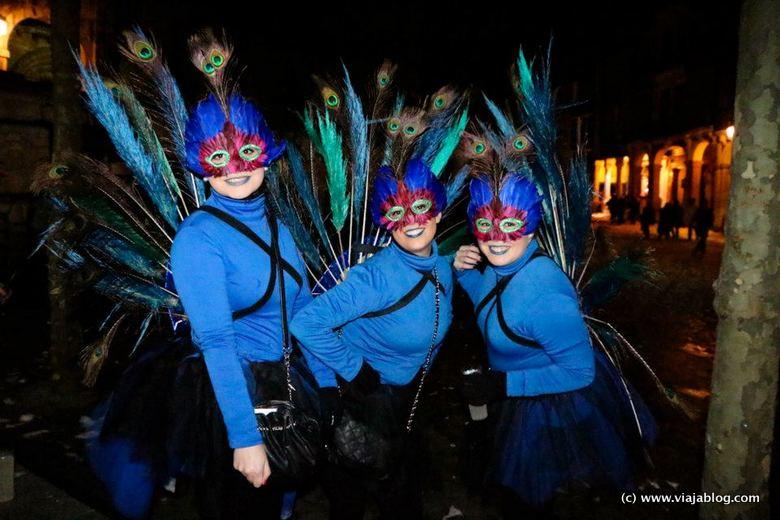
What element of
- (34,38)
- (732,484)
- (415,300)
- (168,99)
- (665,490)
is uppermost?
(34,38)

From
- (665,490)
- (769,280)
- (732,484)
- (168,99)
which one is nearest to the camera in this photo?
(769,280)

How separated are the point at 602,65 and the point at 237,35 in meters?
33.3

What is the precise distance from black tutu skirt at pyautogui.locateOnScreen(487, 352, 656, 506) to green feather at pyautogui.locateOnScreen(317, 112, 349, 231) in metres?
1.37

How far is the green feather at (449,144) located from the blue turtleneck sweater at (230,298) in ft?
4.40

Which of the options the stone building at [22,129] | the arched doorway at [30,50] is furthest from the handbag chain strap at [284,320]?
the arched doorway at [30,50]

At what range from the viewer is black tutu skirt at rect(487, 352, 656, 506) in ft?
7.76

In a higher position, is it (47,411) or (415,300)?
(415,300)

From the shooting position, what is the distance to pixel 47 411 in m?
4.60

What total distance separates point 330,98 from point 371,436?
194 cm

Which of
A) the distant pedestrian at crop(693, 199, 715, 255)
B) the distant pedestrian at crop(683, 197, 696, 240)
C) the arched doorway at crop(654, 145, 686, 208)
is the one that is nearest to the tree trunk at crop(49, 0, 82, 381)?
the distant pedestrian at crop(693, 199, 715, 255)

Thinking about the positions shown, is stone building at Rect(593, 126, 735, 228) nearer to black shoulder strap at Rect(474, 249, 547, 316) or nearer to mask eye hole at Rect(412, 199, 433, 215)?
black shoulder strap at Rect(474, 249, 547, 316)

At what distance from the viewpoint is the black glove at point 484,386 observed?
7.86 ft

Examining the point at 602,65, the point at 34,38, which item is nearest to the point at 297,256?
the point at 34,38

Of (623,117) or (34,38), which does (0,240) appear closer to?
(34,38)
